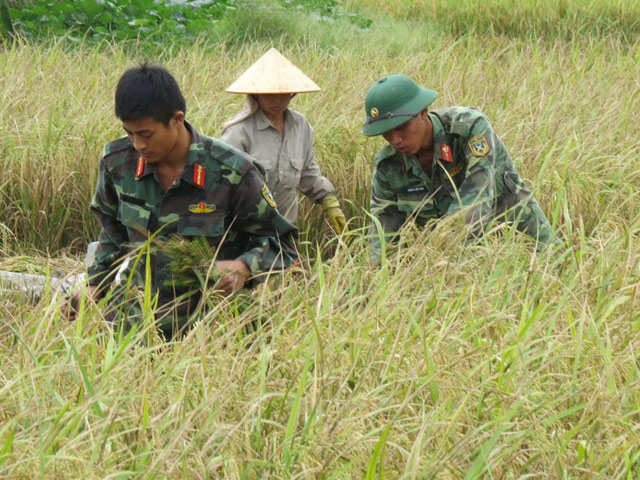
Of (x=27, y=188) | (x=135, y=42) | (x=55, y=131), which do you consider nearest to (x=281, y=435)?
(x=27, y=188)

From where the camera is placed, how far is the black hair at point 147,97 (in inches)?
103

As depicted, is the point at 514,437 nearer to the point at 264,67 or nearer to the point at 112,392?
the point at 112,392

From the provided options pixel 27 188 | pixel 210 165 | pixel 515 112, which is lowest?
pixel 27 188

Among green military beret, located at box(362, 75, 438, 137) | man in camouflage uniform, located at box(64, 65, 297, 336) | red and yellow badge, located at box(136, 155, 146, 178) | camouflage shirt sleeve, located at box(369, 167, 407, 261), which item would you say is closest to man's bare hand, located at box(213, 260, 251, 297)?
man in camouflage uniform, located at box(64, 65, 297, 336)

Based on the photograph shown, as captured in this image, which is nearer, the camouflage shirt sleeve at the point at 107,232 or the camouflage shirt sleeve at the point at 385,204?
the camouflage shirt sleeve at the point at 107,232

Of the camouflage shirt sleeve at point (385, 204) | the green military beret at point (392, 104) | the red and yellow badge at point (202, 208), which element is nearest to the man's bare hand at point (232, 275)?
the red and yellow badge at point (202, 208)

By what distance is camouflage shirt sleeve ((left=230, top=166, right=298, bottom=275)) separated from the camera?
9.27 feet

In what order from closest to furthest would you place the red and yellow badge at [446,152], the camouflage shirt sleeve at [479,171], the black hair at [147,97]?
the black hair at [147,97] < the camouflage shirt sleeve at [479,171] < the red and yellow badge at [446,152]

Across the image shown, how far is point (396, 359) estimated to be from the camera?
231 centimetres

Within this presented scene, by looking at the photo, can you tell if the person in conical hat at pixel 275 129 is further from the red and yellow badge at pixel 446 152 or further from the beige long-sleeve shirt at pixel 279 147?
the red and yellow badge at pixel 446 152

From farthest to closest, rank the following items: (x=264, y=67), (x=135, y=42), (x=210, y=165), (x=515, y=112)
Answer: (x=135, y=42) < (x=515, y=112) < (x=264, y=67) < (x=210, y=165)

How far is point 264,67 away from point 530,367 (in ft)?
6.91

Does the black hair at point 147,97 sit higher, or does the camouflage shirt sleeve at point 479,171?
the black hair at point 147,97

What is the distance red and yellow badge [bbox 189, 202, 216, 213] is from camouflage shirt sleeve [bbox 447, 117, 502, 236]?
885 millimetres
